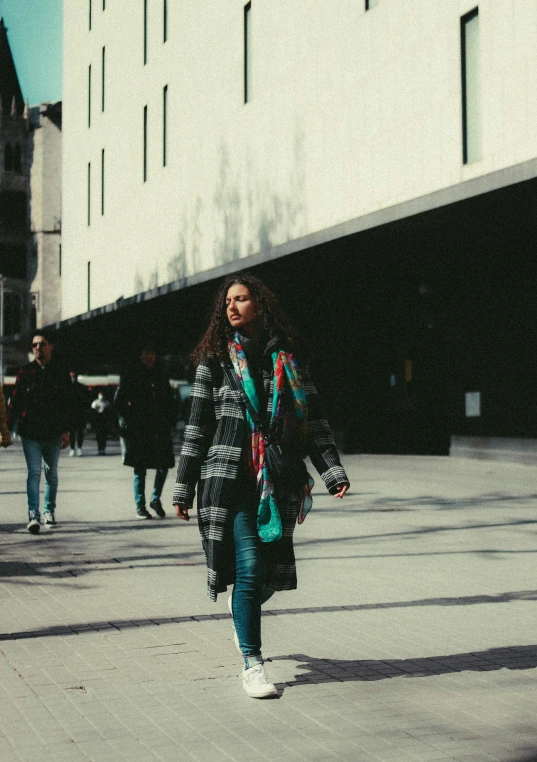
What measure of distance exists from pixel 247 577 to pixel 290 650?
948 millimetres

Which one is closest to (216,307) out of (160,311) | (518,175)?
(518,175)

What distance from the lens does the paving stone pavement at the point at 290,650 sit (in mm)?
4062

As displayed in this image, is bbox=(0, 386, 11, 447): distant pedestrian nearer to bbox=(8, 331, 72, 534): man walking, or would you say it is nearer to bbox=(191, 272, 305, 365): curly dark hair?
bbox=(8, 331, 72, 534): man walking

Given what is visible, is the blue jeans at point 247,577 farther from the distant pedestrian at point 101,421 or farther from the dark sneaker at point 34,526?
the distant pedestrian at point 101,421

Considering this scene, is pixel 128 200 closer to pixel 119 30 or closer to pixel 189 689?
pixel 119 30

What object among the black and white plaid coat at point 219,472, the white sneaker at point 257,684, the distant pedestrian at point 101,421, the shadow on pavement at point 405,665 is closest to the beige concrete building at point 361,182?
the distant pedestrian at point 101,421

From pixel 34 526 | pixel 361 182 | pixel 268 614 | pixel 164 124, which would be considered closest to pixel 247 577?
pixel 268 614

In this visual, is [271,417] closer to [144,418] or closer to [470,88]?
[144,418]

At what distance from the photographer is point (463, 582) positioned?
756cm

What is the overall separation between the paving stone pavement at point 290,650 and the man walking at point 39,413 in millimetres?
574

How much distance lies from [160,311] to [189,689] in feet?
94.4

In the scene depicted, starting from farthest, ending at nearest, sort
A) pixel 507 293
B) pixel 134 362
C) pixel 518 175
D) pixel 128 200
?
1. pixel 128 200
2. pixel 507 293
3. pixel 518 175
4. pixel 134 362

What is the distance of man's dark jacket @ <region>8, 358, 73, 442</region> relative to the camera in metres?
10.6

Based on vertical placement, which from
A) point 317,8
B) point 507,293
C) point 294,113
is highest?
point 317,8
